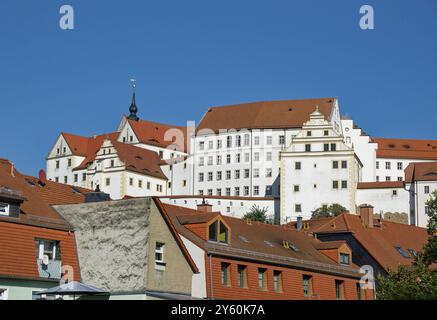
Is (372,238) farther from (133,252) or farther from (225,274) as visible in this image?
(133,252)

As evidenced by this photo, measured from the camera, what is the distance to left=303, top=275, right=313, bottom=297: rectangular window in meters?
39.9

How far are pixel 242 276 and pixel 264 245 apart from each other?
161 inches

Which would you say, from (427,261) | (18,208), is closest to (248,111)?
(427,261)

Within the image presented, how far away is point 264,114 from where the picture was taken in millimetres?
156875

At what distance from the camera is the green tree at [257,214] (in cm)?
12276

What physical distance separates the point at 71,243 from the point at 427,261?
16808 millimetres

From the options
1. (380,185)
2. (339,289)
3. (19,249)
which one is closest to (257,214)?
(380,185)

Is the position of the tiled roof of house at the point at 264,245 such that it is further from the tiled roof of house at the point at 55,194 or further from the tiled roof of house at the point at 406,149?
the tiled roof of house at the point at 406,149

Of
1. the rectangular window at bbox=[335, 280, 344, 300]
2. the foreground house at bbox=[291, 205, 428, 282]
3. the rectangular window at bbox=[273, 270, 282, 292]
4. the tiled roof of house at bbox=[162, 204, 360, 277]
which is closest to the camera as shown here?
the tiled roof of house at bbox=[162, 204, 360, 277]

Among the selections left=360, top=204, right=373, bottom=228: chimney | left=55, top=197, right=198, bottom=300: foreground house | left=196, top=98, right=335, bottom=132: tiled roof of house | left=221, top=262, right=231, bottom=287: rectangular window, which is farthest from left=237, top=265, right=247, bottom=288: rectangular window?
left=196, top=98, right=335, bottom=132: tiled roof of house

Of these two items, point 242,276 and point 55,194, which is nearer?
point 242,276

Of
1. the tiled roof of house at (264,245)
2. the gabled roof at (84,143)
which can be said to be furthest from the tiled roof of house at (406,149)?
the tiled roof of house at (264,245)

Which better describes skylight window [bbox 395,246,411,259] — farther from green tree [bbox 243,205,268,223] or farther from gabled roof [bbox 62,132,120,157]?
gabled roof [bbox 62,132,120,157]

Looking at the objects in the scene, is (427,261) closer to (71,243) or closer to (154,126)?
(71,243)
